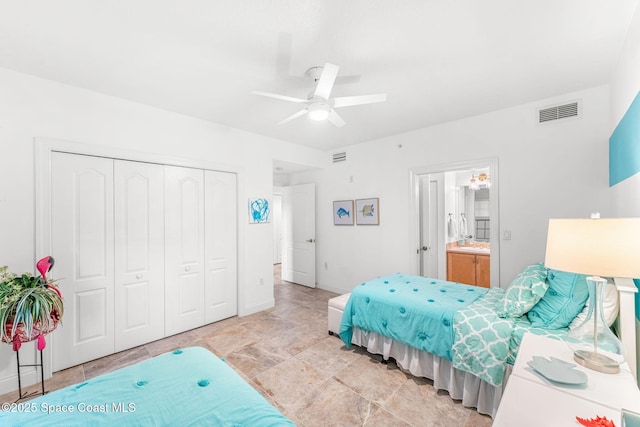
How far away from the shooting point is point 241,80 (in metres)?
2.44

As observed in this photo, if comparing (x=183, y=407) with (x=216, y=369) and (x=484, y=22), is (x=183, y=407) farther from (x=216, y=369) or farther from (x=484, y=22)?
(x=484, y=22)

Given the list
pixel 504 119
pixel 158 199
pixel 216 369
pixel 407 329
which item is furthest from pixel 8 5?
pixel 504 119

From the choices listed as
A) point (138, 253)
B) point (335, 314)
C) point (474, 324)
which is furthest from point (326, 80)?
point (138, 253)

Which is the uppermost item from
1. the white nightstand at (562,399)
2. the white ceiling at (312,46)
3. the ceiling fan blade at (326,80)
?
the white ceiling at (312,46)

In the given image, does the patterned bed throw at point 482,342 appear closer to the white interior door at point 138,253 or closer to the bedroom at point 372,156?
the bedroom at point 372,156

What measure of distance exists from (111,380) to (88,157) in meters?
2.35

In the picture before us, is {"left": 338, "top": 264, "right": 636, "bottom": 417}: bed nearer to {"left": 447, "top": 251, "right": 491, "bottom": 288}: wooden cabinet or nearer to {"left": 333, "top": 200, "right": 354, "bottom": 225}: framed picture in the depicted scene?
{"left": 447, "top": 251, "right": 491, "bottom": 288}: wooden cabinet

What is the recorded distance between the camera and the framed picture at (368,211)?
14.4ft

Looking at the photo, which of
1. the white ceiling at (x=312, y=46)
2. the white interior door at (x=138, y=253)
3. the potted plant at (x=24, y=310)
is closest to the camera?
the white ceiling at (x=312, y=46)

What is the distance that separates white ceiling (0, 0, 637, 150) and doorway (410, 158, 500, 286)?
1.14 m

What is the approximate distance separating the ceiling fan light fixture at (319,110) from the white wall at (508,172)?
212 cm

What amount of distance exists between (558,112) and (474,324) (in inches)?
98.5

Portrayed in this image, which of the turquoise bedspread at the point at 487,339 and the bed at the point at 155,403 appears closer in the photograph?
the bed at the point at 155,403

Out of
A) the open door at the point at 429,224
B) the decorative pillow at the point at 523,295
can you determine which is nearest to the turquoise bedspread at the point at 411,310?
the decorative pillow at the point at 523,295
